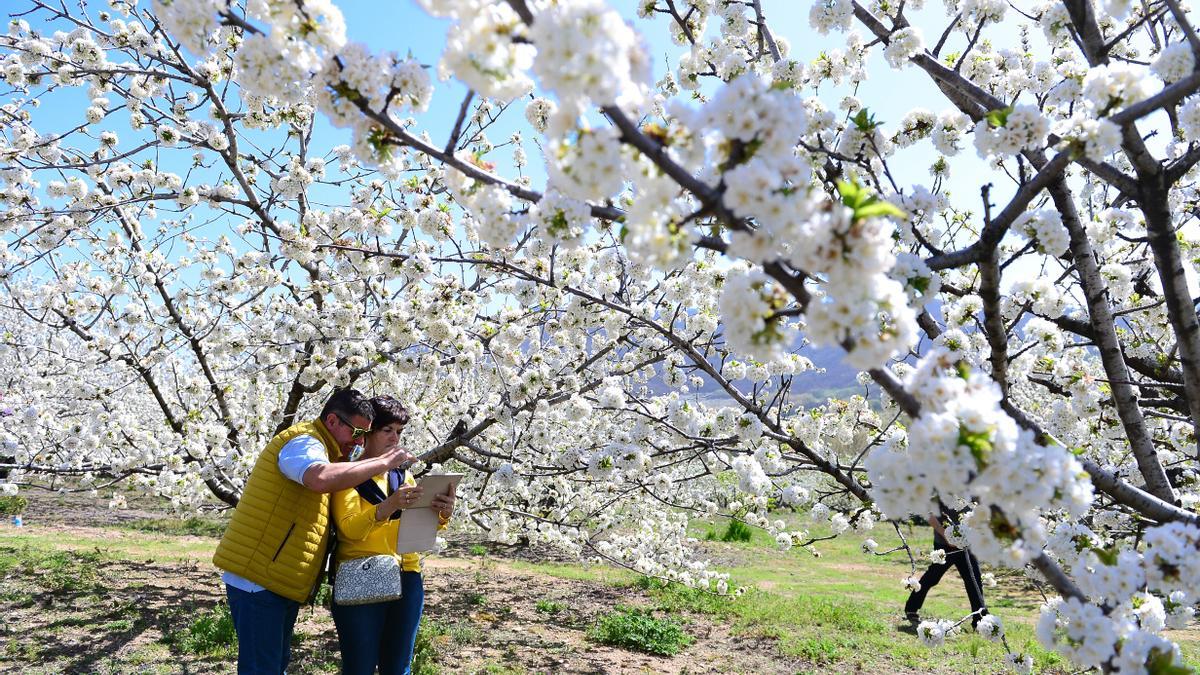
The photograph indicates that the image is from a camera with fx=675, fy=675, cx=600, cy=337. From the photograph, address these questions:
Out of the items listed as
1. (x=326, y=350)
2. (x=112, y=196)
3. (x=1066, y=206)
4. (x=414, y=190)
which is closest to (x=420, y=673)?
(x=326, y=350)

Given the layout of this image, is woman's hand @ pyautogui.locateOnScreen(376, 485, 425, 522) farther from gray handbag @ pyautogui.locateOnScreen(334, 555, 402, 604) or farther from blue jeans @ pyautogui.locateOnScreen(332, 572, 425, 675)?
blue jeans @ pyautogui.locateOnScreen(332, 572, 425, 675)

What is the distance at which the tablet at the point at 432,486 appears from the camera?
3481mm

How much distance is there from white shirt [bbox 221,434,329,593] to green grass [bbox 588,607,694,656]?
15.0 ft

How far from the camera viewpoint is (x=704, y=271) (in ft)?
14.7

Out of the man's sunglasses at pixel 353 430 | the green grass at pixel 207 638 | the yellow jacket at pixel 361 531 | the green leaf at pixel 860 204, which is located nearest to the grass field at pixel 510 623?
the green grass at pixel 207 638

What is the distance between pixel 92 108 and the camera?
5.35 meters

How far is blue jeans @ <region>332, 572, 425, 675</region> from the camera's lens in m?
3.29

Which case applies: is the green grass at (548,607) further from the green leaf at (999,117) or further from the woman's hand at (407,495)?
the green leaf at (999,117)

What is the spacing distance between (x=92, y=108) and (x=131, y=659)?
438 centimetres

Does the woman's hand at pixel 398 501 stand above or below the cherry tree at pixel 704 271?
below

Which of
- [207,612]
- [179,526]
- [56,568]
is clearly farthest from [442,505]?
[179,526]

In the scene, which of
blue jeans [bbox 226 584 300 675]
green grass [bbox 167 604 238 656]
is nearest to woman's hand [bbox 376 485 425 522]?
blue jeans [bbox 226 584 300 675]

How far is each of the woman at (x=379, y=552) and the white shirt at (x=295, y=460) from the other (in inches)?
14.6

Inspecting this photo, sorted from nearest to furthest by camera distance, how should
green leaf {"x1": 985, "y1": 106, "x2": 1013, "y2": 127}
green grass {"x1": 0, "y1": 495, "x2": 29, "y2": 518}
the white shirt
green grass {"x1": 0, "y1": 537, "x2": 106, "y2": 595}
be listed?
green leaf {"x1": 985, "y1": 106, "x2": 1013, "y2": 127}, the white shirt, green grass {"x1": 0, "y1": 537, "x2": 106, "y2": 595}, green grass {"x1": 0, "y1": 495, "x2": 29, "y2": 518}
